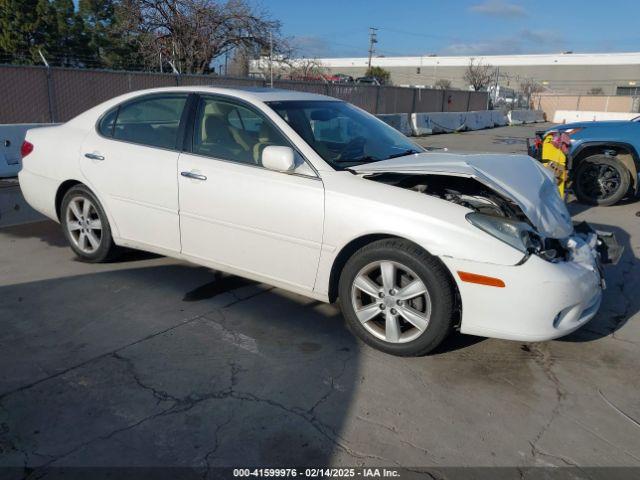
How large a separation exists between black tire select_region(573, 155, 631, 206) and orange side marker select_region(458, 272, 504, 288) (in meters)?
5.91

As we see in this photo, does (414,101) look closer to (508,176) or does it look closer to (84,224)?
(84,224)

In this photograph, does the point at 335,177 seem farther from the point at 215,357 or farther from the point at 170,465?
the point at 170,465

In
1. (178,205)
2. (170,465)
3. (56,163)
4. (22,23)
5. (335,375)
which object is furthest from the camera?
(22,23)

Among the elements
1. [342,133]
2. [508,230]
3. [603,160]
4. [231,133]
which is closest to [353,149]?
[342,133]

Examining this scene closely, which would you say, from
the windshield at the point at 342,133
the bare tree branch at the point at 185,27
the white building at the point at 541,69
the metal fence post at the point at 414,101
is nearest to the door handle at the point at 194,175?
the windshield at the point at 342,133

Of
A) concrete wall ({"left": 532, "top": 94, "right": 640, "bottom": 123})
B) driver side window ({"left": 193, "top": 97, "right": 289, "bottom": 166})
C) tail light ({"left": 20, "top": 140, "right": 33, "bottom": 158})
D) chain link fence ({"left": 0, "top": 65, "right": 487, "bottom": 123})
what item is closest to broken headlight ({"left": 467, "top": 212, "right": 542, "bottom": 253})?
driver side window ({"left": 193, "top": 97, "right": 289, "bottom": 166})

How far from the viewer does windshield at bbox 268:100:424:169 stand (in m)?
3.90

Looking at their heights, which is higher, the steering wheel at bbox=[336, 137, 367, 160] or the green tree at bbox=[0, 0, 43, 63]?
the green tree at bbox=[0, 0, 43, 63]

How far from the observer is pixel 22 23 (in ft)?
112

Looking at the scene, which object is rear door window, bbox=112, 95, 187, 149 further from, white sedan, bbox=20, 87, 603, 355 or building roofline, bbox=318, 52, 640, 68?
building roofline, bbox=318, 52, 640, 68

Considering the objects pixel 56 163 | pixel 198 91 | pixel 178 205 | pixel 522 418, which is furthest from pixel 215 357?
pixel 56 163

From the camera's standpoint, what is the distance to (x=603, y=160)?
784cm

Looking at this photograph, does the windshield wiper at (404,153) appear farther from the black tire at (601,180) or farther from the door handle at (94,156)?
the black tire at (601,180)

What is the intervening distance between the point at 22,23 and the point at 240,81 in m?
27.0
